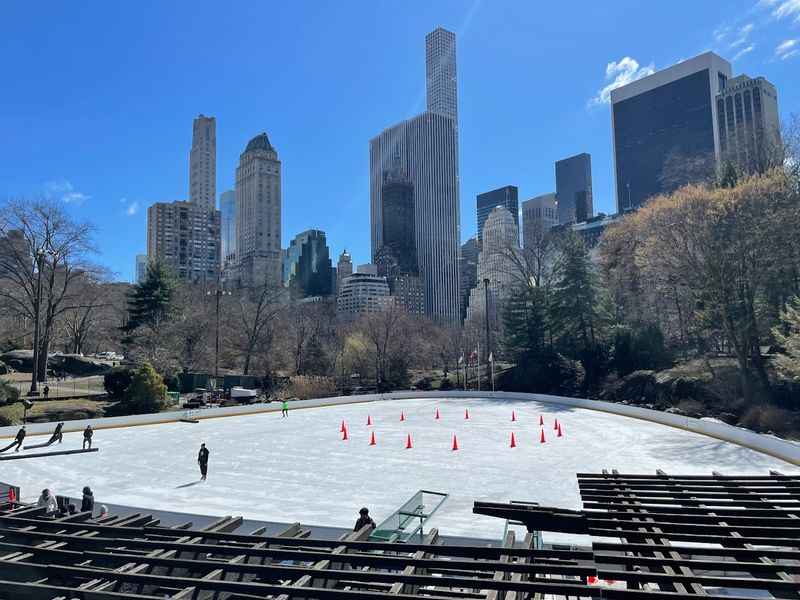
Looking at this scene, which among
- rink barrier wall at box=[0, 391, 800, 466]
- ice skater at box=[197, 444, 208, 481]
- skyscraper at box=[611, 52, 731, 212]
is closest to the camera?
ice skater at box=[197, 444, 208, 481]

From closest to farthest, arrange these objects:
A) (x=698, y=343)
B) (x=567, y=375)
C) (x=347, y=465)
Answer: (x=347, y=465), (x=698, y=343), (x=567, y=375)

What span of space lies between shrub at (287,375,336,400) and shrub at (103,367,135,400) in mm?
13936

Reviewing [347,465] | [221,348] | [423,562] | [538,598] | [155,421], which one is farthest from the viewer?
[221,348]

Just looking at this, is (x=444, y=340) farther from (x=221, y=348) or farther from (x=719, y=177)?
(x=719, y=177)

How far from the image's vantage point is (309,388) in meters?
49.3

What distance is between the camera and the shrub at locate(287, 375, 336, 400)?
1924 inches

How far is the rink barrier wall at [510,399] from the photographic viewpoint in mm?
21320

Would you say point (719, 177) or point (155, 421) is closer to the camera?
point (155, 421)

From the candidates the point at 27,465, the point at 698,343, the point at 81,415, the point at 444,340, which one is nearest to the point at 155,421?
the point at 81,415

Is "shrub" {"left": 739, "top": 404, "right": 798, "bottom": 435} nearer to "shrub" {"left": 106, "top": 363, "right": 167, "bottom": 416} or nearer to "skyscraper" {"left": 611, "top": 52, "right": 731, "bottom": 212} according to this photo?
"shrub" {"left": 106, "top": 363, "right": 167, "bottom": 416}

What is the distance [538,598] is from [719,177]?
51.3 meters

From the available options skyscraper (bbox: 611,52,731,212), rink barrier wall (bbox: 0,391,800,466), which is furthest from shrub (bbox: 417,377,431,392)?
skyscraper (bbox: 611,52,731,212)

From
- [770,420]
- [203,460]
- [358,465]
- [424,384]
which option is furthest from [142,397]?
[770,420]

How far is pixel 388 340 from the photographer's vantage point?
70125mm
